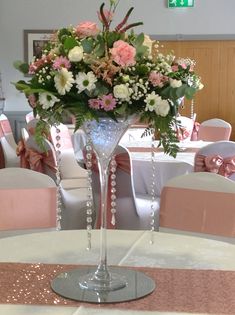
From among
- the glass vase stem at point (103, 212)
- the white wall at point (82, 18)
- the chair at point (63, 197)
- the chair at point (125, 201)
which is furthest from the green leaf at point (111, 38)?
the white wall at point (82, 18)

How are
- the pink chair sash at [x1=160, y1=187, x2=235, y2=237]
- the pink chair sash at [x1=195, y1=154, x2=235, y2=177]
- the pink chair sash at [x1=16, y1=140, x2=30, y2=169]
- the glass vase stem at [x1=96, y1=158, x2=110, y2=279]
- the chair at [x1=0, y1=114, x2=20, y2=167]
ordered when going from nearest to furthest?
the glass vase stem at [x1=96, y1=158, x2=110, y2=279]
the pink chair sash at [x1=160, y1=187, x2=235, y2=237]
the pink chair sash at [x1=195, y1=154, x2=235, y2=177]
the pink chair sash at [x1=16, y1=140, x2=30, y2=169]
the chair at [x1=0, y1=114, x2=20, y2=167]

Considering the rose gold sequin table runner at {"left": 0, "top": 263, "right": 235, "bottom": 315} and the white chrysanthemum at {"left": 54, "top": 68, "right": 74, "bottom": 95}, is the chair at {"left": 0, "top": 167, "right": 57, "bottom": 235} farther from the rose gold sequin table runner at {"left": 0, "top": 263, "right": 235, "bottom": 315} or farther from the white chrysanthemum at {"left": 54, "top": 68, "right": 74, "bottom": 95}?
the white chrysanthemum at {"left": 54, "top": 68, "right": 74, "bottom": 95}

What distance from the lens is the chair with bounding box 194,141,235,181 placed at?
13.6 feet

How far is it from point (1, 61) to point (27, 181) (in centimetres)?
724

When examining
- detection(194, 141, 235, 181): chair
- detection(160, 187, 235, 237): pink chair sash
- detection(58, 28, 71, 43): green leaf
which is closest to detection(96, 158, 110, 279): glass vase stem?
detection(58, 28, 71, 43): green leaf

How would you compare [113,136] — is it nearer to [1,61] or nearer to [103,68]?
[103,68]

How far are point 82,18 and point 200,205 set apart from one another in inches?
289

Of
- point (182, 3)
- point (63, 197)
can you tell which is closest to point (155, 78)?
point (63, 197)

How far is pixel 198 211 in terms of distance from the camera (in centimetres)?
249

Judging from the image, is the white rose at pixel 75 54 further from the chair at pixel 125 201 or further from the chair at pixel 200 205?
the chair at pixel 125 201

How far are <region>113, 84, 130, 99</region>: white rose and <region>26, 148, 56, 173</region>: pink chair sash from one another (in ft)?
9.53

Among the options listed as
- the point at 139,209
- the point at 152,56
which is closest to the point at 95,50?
the point at 152,56

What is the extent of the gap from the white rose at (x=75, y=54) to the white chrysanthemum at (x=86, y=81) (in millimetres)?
49

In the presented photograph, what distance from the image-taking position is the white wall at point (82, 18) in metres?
9.09
